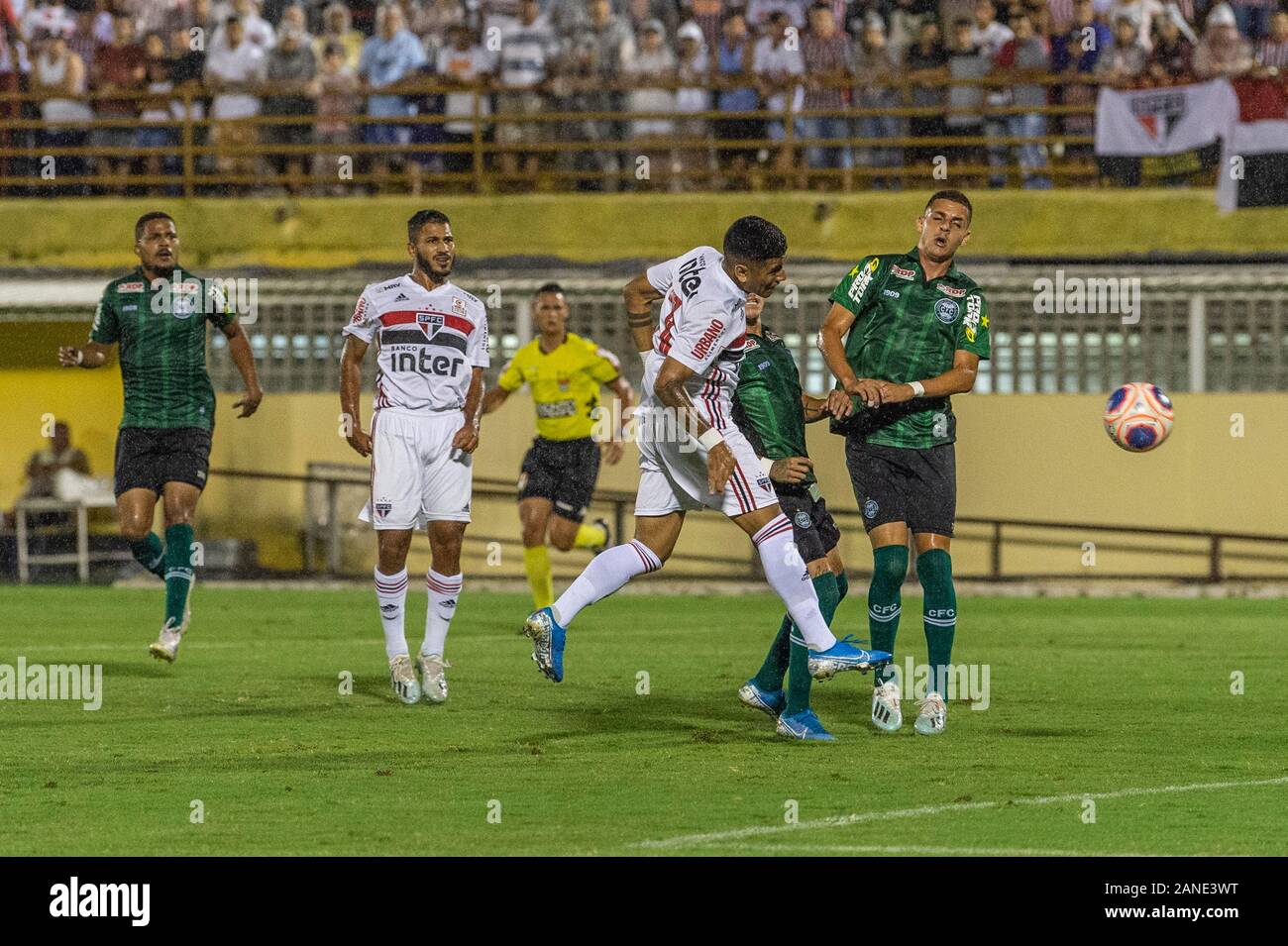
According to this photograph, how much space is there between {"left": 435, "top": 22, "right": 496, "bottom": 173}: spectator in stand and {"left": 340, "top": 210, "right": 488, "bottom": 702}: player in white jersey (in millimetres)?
12254

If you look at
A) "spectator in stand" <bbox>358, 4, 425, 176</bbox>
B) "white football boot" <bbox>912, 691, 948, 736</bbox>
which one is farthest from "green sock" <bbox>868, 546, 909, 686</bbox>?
"spectator in stand" <bbox>358, 4, 425, 176</bbox>

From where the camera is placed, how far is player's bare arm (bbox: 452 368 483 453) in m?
11.0

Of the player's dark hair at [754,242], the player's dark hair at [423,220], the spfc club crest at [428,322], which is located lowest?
the spfc club crest at [428,322]

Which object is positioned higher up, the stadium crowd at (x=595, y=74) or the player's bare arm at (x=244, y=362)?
the stadium crowd at (x=595, y=74)

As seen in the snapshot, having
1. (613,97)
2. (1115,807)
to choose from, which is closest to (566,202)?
(613,97)

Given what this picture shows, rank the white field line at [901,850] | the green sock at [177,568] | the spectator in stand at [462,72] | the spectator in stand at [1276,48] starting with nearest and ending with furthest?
1. the white field line at [901,850]
2. the green sock at [177,568]
3. the spectator in stand at [1276,48]
4. the spectator in stand at [462,72]

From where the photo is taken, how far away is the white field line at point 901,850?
6914mm

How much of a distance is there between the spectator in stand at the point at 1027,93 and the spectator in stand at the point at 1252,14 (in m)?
1.89

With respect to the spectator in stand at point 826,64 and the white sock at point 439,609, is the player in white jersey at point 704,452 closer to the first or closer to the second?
the white sock at point 439,609

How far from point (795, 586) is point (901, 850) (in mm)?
2330

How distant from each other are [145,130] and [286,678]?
12.7 m

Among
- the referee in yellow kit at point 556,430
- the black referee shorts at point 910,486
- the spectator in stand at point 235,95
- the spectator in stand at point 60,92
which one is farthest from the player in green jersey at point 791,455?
the spectator in stand at point 60,92

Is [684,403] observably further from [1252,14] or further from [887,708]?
[1252,14]

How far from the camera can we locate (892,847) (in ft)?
23.0
